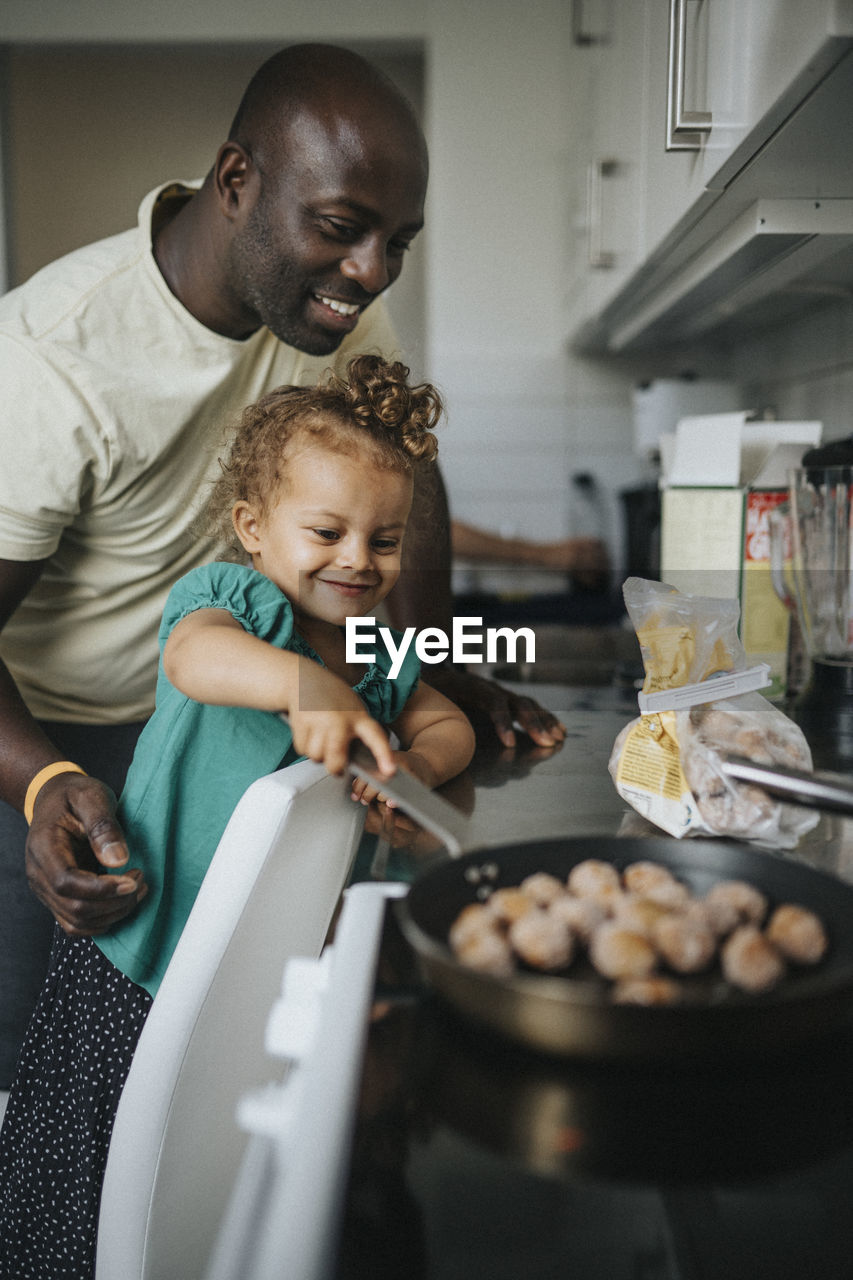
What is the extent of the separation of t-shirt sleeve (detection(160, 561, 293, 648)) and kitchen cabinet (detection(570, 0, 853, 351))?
50cm

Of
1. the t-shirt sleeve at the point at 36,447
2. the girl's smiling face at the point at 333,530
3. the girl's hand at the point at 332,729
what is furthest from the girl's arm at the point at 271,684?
the t-shirt sleeve at the point at 36,447

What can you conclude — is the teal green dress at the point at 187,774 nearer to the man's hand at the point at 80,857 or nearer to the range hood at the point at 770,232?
the man's hand at the point at 80,857

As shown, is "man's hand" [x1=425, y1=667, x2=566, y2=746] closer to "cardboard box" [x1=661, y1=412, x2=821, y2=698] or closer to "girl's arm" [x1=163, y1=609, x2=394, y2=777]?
"cardboard box" [x1=661, y1=412, x2=821, y2=698]

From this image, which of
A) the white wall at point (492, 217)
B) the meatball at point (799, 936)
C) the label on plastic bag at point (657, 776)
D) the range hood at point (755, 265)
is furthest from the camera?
the white wall at point (492, 217)

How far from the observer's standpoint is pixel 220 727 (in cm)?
78

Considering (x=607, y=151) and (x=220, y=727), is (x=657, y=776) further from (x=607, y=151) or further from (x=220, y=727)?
(x=607, y=151)

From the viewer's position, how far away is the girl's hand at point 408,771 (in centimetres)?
72

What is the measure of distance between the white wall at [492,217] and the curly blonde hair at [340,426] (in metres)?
1.77

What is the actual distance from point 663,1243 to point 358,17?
2.91 metres

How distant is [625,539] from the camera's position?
97.9 inches

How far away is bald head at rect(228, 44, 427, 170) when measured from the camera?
3.06ft

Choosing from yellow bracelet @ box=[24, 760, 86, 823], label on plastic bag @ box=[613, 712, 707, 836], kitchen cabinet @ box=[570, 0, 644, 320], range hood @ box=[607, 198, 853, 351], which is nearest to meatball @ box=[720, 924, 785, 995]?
label on plastic bag @ box=[613, 712, 707, 836]

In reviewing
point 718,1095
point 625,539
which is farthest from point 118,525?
point 625,539

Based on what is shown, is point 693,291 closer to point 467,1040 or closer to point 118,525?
point 118,525
